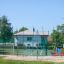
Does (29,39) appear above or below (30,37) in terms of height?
below

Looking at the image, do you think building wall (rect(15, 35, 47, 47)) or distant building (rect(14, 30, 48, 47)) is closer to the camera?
building wall (rect(15, 35, 47, 47))

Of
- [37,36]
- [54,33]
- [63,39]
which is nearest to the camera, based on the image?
[63,39]

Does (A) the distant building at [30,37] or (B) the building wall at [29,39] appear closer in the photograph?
(B) the building wall at [29,39]

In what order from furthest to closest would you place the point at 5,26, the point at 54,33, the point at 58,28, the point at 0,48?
the point at 5,26 → the point at 58,28 → the point at 54,33 → the point at 0,48

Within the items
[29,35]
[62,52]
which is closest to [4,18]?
[29,35]

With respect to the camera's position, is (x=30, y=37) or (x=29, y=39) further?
(x=30, y=37)

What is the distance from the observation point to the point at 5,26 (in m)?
74.2

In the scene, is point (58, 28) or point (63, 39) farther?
point (58, 28)

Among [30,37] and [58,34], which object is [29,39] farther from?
[58,34]

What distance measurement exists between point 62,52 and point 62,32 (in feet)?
82.5

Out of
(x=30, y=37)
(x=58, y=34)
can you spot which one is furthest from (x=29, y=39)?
(x=58, y=34)

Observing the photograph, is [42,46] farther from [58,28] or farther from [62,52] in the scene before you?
[58,28]

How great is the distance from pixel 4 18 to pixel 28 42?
26.4 meters

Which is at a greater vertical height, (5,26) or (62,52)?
(5,26)
